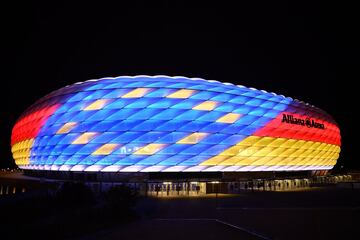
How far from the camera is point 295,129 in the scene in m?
39.2

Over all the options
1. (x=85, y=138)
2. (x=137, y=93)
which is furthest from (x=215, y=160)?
(x=85, y=138)

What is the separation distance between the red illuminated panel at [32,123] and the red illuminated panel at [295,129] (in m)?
22.6

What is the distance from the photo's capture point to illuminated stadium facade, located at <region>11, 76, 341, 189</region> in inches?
1238

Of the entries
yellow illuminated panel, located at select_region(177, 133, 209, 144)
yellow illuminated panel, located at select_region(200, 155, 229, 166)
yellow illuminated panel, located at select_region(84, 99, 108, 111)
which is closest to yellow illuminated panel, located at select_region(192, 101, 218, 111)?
yellow illuminated panel, located at select_region(177, 133, 209, 144)

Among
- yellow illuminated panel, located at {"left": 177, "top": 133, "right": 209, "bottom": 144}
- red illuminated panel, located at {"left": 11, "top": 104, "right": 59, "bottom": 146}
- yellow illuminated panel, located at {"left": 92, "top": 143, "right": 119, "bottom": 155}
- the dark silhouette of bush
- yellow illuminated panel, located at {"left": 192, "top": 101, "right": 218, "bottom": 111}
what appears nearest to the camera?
the dark silhouette of bush

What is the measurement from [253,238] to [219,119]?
2260 cm

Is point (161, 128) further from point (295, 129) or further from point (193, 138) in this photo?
point (295, 129)

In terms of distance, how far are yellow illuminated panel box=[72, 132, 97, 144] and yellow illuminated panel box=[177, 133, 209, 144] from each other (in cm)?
825

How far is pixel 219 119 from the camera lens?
32938mm

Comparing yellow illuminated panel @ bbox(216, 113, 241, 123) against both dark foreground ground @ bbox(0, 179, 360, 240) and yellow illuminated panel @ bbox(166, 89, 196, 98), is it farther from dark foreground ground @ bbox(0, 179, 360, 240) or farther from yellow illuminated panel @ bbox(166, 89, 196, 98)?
dark foreground ground @ bbox(0, 179, 360, 240)

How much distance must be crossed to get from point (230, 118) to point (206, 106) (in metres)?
2.75

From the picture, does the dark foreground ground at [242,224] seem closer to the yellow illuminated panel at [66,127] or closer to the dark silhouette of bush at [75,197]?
the dark silhouette of bush at [75,197]

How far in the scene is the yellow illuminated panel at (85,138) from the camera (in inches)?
1250

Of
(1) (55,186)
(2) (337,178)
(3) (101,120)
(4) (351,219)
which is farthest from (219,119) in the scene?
(2) (337,178)
